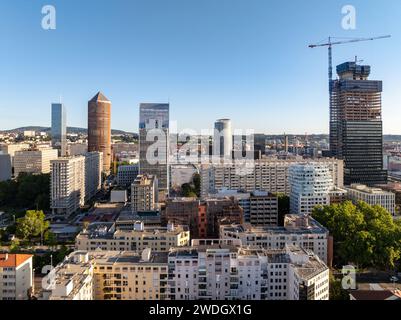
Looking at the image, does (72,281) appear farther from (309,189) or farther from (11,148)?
(11,148)

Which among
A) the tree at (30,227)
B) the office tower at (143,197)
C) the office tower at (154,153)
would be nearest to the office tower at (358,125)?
the office tower at (154,153)

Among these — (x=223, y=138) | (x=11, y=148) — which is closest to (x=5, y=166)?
(x=11, y=148)

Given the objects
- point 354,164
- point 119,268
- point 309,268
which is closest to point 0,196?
point 119,268

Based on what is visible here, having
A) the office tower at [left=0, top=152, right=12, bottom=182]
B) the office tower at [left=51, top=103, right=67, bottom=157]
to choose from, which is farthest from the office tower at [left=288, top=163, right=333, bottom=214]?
the office tower at [left=51, top=103, right=67, bottom=157]

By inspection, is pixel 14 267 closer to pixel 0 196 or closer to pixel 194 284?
pixel 194 284

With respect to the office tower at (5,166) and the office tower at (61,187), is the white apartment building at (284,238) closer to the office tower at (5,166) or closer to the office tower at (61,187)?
the office tower at (61,187)
